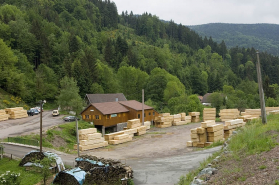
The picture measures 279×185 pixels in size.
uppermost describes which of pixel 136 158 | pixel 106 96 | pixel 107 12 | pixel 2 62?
pixel 107 12

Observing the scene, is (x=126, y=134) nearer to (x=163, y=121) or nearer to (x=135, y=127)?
(x=135, y=127)

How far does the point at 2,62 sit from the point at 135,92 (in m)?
36.8

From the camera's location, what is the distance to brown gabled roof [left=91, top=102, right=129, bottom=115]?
4251 centimetres

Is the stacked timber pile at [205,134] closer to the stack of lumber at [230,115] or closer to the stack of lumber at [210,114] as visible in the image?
the stack of lumber at [230,115]

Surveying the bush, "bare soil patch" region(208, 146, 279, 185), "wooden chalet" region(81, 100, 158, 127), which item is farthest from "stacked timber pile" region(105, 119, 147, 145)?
"bare soil patch" region(208, 146, 279, 185)

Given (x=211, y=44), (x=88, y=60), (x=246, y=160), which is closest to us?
(x=246, y=160)

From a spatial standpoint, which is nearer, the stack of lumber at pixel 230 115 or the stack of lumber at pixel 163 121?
the stack of lumber at pixel 163 121

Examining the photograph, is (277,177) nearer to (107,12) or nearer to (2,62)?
(2,62)

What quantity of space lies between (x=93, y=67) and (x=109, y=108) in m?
32.8

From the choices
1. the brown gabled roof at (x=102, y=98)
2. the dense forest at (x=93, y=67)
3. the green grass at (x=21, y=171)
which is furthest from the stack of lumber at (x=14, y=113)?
the green grass at (x=21, y=171)

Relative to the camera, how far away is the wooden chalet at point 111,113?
42219 mm

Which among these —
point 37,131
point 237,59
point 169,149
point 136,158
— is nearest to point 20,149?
point 37,131

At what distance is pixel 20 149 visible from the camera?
26.2 m

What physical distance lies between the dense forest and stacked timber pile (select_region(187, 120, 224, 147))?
93.4ft
